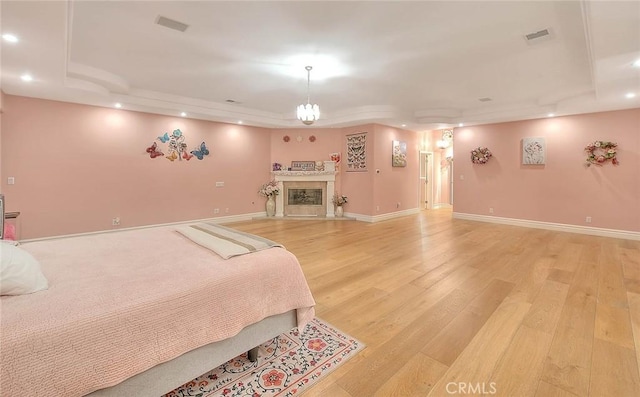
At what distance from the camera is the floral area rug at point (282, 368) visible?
168cm

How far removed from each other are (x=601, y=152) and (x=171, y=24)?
769cm

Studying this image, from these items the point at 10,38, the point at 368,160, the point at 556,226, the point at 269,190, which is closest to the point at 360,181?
the point at 368,160

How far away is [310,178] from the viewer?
7941 mm

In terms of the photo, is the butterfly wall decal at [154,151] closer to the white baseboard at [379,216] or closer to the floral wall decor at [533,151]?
the white baseboard at [379,216]

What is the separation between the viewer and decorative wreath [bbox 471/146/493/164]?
7.18m

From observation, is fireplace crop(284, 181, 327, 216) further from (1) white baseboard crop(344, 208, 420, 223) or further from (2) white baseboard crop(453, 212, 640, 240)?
(2) white baseboard crop(453, 212, 640, 240)

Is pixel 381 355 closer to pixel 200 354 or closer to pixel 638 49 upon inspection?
pixel 200 354

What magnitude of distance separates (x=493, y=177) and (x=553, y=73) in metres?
3.22

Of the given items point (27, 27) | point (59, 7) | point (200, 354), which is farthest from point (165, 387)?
point (27, 27)

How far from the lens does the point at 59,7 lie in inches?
89.3

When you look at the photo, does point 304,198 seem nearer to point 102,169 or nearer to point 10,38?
point 102,169

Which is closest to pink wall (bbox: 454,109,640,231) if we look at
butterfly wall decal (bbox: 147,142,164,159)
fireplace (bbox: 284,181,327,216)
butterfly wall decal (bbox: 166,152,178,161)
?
fireplace (bbox: 284,181,327,216)

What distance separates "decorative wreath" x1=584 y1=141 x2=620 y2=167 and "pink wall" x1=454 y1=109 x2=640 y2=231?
0.09 meters

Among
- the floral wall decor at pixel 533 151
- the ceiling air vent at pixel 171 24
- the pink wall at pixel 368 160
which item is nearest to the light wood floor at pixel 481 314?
the floral wall decor at pixel 533 151
